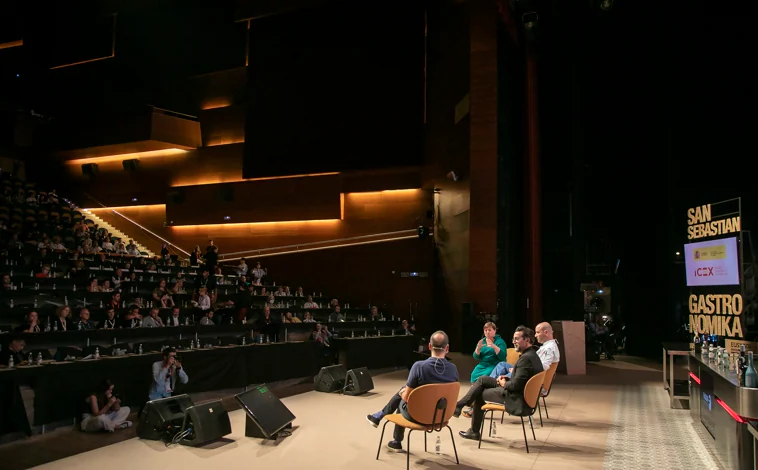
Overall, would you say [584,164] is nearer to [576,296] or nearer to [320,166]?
[576,296]

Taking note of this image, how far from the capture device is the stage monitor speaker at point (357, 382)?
855 centimetres

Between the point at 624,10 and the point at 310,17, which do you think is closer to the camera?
the point at 624,10

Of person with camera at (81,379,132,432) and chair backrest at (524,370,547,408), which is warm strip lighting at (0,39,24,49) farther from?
chair backrest at (524,370,547,408)

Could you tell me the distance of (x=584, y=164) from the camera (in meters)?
15.8

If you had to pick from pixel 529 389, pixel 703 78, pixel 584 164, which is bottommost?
pixel 529 389

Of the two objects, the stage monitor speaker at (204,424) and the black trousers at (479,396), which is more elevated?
the black trousers at (479,396)

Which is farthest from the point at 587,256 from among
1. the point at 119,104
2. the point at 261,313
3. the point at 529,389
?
the point at 119,104

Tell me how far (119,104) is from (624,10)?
15.6 meters

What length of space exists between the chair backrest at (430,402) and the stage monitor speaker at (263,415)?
1670 mm

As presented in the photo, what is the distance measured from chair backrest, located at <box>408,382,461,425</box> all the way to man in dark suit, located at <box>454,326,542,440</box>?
945 millimetres

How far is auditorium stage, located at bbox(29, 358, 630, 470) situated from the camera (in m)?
5.02

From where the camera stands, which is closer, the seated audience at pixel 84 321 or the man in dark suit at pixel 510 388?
the man in dark suit at pixel 510 388

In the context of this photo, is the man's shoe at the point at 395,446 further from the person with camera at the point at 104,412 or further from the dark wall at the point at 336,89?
the dark wall at the point at 336,89

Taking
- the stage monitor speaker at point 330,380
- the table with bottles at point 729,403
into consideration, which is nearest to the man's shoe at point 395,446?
the table with bottles at point 729,403
